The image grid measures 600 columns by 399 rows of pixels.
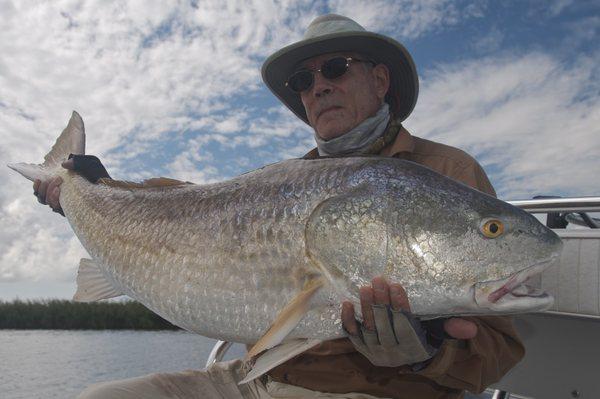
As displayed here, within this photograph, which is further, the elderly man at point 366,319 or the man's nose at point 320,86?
the man's nose at point 320,86

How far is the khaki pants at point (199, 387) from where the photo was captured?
317cm

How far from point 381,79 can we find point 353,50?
0.30 meters

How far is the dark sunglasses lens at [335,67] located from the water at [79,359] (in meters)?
7.58

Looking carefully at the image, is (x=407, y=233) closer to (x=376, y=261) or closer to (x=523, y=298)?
(x=376, y=261)

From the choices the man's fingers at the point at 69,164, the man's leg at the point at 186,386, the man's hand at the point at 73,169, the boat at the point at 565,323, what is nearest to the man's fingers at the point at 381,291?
the boat at the point at 565,323

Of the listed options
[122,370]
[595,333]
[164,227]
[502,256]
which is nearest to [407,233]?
[502,256]

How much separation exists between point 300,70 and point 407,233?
2034mm

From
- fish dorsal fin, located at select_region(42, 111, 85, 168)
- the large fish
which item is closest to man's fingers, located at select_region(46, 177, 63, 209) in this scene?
fish dorsal fin, located at select_region(42, 111, 85, 168)

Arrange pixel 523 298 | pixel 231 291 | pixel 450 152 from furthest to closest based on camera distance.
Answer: pixel 450 152
pixel 231 291
pixel 523 298

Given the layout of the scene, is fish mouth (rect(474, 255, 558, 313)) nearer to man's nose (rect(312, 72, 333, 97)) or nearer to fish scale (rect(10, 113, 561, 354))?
fish scale (rect(10, 113, 561, 354))

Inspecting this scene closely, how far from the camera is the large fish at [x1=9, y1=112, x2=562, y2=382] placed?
2.21 m

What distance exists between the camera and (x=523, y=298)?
213 cm

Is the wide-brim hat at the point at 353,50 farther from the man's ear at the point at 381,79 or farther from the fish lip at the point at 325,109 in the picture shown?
the fish lip at the point at 325,109

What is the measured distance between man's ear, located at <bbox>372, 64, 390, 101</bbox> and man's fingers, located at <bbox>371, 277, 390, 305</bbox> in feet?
6.81
